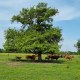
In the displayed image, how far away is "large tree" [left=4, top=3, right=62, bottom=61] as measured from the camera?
5025 centimetres

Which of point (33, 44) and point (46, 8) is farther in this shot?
point (46, 8)

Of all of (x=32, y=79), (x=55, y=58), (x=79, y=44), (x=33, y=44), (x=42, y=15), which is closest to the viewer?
(x=32, y=79)

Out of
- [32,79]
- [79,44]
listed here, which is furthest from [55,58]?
[79,44]

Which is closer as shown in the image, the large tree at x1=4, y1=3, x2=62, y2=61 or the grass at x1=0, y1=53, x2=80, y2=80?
the grass at x1=0, y1=53, x2=80, y2=80

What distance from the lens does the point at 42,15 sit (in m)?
53.5

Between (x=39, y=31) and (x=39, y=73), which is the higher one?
(x=39, y=31)

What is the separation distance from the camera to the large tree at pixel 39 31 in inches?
1978

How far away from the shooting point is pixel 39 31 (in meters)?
53.3

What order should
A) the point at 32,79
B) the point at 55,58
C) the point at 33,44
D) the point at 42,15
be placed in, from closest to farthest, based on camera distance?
the point at 32,79 → the point at 33,44 → the point at 42,15 → the point at 55,58

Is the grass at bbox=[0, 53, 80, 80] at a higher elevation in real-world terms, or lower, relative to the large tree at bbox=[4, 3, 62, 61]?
lower

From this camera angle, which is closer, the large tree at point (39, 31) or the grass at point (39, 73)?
the grass at point (39, 73)

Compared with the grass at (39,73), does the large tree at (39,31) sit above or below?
above

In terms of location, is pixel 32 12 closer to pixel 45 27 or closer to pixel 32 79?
pixel 45 27

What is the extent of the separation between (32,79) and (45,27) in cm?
3215
